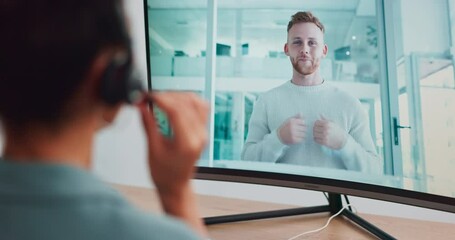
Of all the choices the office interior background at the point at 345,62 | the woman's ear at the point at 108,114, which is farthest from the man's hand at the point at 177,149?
the office interior background at the point at 345,62

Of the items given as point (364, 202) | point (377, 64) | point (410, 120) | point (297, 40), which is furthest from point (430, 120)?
point (364, 202)

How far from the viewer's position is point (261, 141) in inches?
34.3

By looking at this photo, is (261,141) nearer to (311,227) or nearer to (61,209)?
(311,227)

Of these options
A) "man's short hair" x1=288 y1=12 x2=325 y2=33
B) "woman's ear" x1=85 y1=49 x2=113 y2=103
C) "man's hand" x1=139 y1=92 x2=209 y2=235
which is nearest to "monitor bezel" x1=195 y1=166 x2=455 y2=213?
"man's short hair" x1=288 y1=12 x2=325 y2=33

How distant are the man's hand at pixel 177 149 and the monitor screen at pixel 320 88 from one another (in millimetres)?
506

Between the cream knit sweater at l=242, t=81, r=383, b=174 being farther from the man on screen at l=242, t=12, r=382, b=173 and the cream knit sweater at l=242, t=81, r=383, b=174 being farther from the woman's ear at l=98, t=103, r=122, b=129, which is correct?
the woman's ear at l=98, t=103, r=122, b=129

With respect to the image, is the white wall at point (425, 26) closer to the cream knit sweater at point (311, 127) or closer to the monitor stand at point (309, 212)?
the cream knit sweater at point (311, 127)

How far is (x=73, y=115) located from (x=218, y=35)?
2.26 ft

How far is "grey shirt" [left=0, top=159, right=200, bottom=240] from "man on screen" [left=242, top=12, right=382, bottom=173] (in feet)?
1.93

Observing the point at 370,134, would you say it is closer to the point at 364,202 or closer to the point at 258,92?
the point at 258,92

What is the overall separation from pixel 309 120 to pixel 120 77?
59 centimetres

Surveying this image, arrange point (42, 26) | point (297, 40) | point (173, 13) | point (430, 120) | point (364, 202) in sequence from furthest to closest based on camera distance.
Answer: point (364, 202) < point (173, 13) < point (297, 40) < point (430, 120) < point (42, 26)

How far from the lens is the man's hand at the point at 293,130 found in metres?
0.82

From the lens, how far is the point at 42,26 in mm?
254
